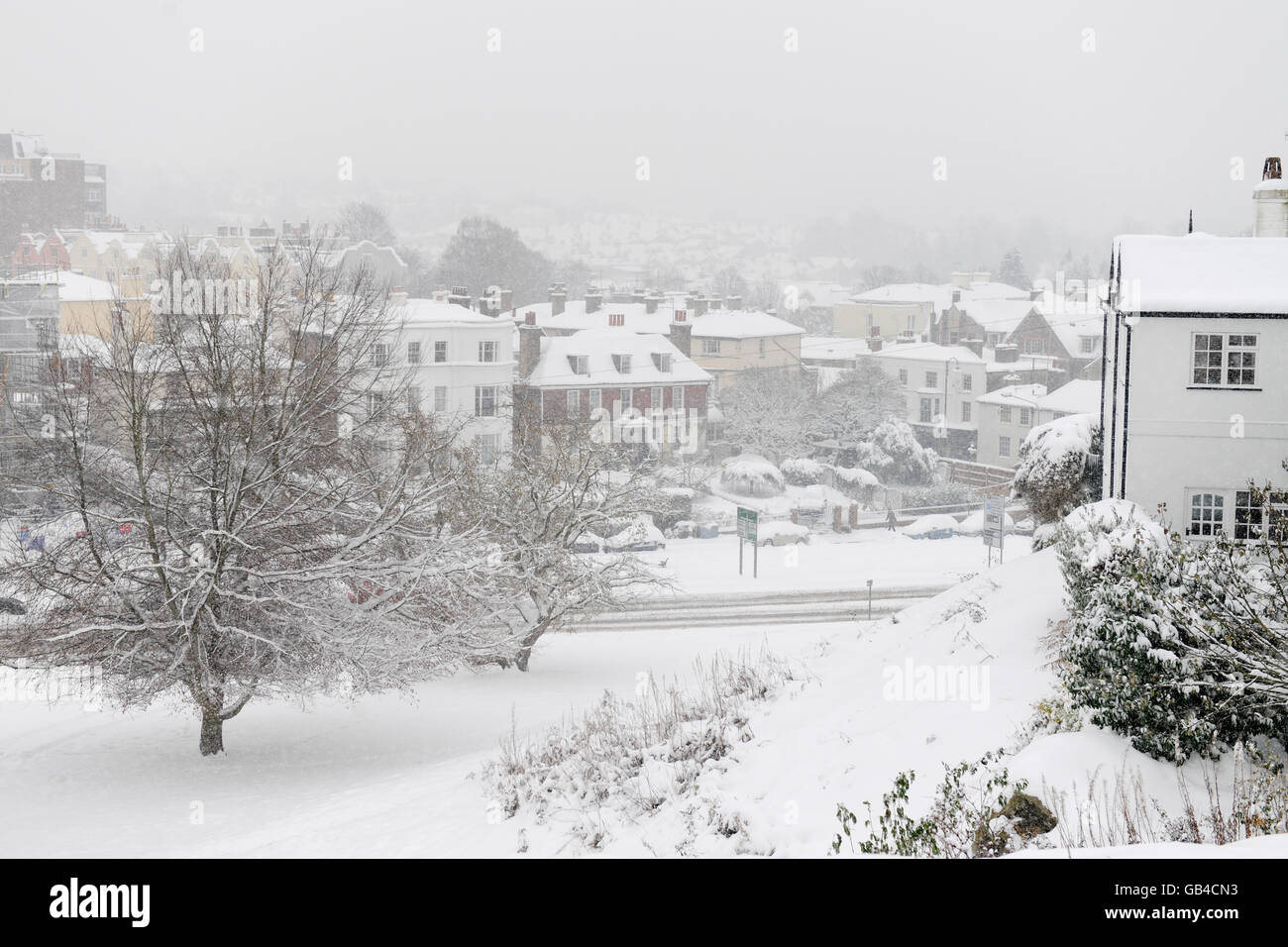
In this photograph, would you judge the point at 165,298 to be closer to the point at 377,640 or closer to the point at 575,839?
the point at 377,640

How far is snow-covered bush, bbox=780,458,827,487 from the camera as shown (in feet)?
187

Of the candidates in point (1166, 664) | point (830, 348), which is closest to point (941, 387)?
point (830, 348)

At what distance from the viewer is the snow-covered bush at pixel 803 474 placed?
187 feet

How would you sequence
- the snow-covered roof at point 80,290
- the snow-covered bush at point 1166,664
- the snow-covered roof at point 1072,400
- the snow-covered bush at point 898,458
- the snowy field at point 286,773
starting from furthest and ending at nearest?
the snow-covered bush at point 898,458, the snow-covered roof at point 1072,400, the snow-covered roof at point 80,290, the snowy field at point 286,773, the snow-covered bush at point 1166,664

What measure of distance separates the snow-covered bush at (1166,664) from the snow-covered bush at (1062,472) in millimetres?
9755

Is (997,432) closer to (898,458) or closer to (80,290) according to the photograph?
(898,458)

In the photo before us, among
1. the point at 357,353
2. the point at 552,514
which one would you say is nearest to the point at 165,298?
the point at 357,353

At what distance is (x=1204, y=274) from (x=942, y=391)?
1968 inches

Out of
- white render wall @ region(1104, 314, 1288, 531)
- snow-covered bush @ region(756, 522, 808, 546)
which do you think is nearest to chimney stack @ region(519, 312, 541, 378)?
snow-covered bush @ region(756, 522, 808, 546)

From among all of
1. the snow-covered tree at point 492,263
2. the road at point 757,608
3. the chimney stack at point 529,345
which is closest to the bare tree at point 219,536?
the road at point 757,608

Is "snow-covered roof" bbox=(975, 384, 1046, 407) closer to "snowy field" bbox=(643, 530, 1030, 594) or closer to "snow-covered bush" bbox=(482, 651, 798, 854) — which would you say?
"snowy field" bbox=(643, 530, 1030, 594)

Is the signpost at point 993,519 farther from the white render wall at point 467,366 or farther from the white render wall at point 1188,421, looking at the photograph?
the white render wall at point 467,366

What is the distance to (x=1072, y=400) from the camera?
57188 mm

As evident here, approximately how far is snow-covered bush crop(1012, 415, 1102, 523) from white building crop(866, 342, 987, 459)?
145 feet
